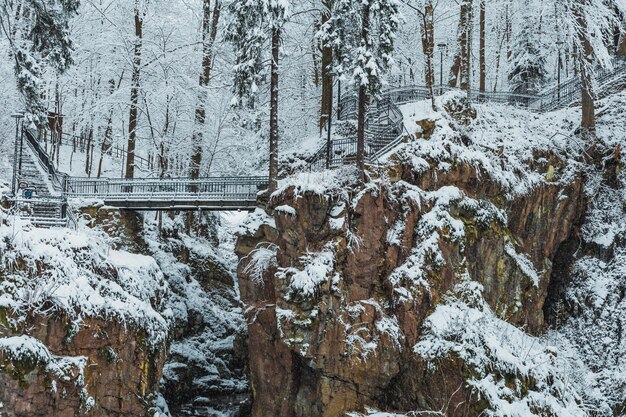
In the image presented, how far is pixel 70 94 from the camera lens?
3028cm

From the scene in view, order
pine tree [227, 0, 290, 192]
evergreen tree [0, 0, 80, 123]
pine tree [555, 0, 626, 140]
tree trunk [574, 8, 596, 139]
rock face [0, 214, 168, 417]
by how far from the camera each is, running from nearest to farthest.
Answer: evergreen tree [0, 0, 80, 123]
rock face [0, 214, 168, 417]
pine tree [227, 0, 290, 192]
pine tree [555, 0, 626, 140]
tree trunk [574, 8, 596, 139]

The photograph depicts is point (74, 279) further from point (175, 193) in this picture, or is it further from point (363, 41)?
point (363, 41)

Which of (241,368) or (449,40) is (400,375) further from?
(449,40)

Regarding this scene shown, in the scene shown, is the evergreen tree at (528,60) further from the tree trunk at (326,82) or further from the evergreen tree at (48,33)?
the evergreen tree at (48,33)

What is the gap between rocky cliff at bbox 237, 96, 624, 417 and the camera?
604 inches

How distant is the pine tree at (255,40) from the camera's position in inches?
725

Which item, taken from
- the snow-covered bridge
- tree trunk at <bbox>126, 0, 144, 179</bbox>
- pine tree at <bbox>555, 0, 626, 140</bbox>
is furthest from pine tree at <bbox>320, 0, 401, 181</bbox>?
tree trunk at <bbox>126, 0, 144, 179</bbox>

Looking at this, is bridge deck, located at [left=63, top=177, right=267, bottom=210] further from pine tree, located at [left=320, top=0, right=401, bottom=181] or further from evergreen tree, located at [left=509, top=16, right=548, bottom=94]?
evergreen tree, located at [left=509, top=16, right=548, bottom=94]

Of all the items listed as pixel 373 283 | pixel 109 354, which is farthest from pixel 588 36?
pixel 109 354

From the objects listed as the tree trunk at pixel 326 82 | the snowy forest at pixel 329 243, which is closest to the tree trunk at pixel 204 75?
the snowy forest at pixel 329 243

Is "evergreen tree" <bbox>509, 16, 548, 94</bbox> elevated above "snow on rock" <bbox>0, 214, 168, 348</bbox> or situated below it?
above

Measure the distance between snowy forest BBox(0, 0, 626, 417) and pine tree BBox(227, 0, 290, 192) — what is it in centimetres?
6

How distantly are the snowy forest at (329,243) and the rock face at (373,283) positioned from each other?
6 cm

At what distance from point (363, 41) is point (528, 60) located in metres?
14.9
